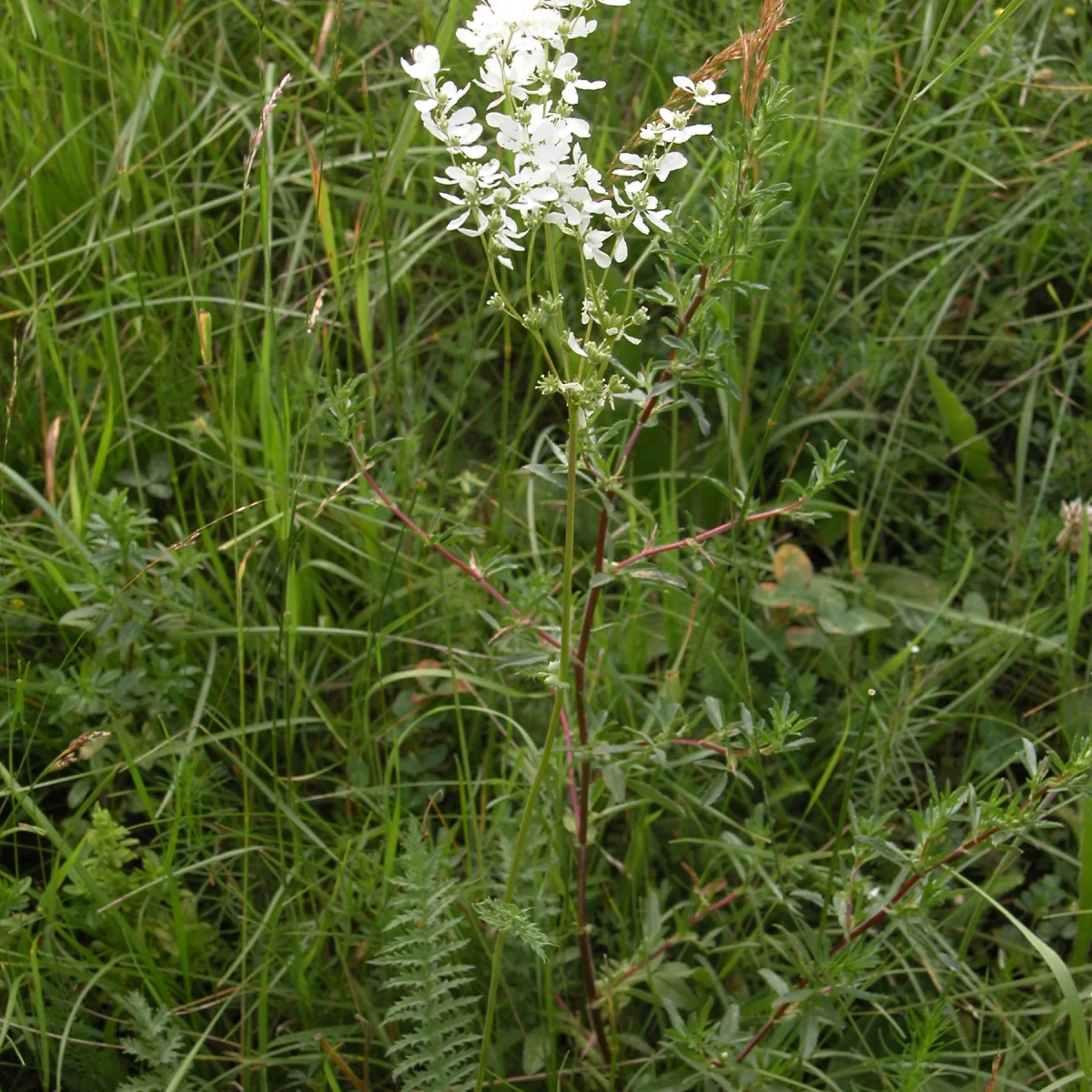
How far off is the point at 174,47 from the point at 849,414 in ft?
5.55

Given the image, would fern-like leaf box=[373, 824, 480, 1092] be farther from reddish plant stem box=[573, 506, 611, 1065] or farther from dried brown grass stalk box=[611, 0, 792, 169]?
dried brown grass stalk box=[611, 0, 792, 169]

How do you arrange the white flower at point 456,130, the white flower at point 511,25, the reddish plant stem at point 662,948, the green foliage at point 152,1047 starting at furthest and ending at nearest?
the reddish plant stem at point 662,948, the green foliage at point 152,1047, the white flower at point 456,130, the white flower at point 511,25

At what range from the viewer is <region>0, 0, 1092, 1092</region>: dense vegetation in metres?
1.55

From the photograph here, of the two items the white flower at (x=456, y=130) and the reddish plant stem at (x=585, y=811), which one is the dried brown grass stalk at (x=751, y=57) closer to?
the white flower at (x=456, y=130)

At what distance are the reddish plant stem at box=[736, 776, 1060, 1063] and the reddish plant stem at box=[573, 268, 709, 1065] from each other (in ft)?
0.71

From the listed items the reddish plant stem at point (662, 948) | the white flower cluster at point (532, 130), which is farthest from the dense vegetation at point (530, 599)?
the white flower cluster at point (532, 130)

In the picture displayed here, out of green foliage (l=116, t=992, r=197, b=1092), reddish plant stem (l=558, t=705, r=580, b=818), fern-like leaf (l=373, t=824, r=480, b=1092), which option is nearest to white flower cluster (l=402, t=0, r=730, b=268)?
reddish plant stem (l=558, t=705, r=580, b=818)

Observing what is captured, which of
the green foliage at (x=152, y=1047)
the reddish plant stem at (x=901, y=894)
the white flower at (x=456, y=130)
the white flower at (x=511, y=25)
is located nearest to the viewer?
the white flower at (x=511, y=25)

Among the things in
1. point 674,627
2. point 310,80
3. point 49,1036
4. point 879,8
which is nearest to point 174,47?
point 310,80

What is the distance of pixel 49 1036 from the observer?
5.16 ft

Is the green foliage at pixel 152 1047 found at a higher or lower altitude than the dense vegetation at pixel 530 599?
lower

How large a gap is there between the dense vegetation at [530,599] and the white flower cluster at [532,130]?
0.36ft

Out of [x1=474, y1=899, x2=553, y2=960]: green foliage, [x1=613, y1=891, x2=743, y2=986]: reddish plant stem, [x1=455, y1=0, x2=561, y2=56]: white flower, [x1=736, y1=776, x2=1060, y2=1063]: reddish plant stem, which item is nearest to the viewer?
[x1=455, y1=0, x2=561, y2=56]: white flower

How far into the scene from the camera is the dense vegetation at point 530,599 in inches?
61.0
